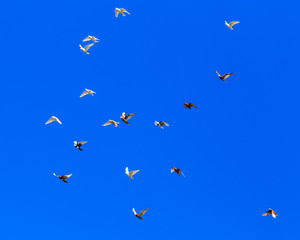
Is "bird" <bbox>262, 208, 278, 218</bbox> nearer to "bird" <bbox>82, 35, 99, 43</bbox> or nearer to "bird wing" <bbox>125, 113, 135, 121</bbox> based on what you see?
"bird wing" <bbox>125, 113, 135, 121</bbox>

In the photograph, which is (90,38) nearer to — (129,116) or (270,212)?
(129,116)

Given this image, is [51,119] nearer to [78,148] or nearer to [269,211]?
[78,148]

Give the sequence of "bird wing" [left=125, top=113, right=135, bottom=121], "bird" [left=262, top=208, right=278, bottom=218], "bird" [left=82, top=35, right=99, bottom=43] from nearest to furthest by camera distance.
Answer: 1. "bird" [left=262, top=208, right=278, bottom=218]
2. "bird wing" [left=125, top=113, right=135, bottom=121]
3. "bird" [left=82, top=35, right=99, bottom=43]

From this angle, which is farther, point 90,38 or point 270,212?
point 90,38

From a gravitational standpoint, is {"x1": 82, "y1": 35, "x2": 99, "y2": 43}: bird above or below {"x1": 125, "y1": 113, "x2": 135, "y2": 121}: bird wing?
above

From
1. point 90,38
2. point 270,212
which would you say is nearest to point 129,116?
point 90,38

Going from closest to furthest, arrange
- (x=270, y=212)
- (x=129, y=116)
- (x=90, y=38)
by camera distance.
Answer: (x=270, y=212)
(x=129, y=116)
(x=90, y=38)

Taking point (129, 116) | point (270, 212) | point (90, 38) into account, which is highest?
point (90, 38)

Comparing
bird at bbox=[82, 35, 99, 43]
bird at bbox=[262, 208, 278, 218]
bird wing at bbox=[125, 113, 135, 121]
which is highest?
bird at bbox=[82, 35, 99, 43]

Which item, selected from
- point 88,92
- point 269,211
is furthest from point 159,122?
point 269,211

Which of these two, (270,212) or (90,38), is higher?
(90,38)

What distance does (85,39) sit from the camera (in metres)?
53.8

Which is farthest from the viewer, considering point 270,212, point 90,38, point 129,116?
point 90,38

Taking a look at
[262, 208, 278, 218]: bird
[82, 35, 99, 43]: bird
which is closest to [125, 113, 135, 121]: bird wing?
[82, 35, 99, 43]: bird
